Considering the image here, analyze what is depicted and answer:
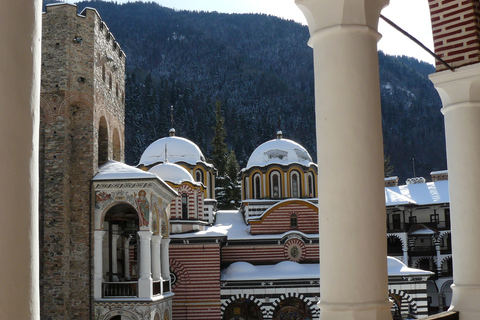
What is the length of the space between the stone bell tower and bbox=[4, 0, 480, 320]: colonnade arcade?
44.1ft

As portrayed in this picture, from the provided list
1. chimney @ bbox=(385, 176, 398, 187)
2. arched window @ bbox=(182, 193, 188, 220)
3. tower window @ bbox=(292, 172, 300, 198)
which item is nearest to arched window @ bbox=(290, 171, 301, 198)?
tower window @ bbox=(292, 172, 300, 198)

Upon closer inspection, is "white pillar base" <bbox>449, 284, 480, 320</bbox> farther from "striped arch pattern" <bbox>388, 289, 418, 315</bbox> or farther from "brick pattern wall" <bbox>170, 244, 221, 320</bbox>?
"striped arch pattern" <bbox>388, 289, 418, 315</bbox>

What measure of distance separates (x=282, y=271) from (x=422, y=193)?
48.2 feet

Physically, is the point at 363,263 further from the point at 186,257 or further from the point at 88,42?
the point at 186,257

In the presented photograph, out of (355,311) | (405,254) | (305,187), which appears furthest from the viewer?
(405,254)

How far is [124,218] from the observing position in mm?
20297

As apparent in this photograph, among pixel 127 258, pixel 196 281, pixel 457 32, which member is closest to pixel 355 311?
pixel 457 32

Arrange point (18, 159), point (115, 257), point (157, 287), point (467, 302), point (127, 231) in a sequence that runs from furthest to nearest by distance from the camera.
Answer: point (127, 231)
point (115, 257)
point (157, 287)
point (467, 302)
point (18, 159)

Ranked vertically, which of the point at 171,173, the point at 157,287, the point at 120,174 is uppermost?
the point at 171,173

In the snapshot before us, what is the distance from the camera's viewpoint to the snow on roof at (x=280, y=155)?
91.2ft

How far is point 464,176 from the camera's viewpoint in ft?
17.4

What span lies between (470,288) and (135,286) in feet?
44.9

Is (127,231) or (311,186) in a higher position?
(311,186)

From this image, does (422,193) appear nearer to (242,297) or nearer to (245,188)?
(245,188)
